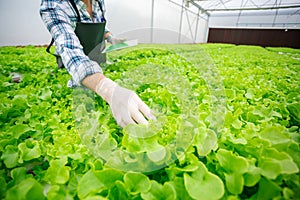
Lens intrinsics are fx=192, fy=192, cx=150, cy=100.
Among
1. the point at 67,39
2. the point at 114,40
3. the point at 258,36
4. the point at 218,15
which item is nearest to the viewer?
the point at 67,39

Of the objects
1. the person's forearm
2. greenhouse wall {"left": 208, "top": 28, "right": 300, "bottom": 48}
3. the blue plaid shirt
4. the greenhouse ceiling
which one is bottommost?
greenhouse wall {"left": 208, "top": 28, "right": 300, "bottom": 48}

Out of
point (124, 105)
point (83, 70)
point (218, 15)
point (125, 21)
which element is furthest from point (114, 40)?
point (218, 15)

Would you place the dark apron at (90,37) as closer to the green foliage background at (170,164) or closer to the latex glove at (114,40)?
the latex glove at (114,40)

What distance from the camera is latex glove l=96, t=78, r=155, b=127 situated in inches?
29.5

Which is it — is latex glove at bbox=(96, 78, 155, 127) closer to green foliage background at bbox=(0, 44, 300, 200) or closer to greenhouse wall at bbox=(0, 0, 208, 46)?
green foliage background at bbox=(0, 44, 300, 200)

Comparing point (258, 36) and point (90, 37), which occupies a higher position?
point (90, 37)

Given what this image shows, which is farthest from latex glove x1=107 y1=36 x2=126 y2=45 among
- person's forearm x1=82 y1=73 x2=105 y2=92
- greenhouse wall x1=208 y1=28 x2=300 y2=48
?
greenhouse wall x1=208 y1=28 x2=300 y2=48

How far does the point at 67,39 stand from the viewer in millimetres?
1090

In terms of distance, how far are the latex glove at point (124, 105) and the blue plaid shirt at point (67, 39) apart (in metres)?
0.16

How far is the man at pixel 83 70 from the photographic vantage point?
0.78 meters

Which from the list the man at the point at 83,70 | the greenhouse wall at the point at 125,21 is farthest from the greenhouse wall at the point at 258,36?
the man at the point at 83,70

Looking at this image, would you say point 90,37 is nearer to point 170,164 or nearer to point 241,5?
point 170,164

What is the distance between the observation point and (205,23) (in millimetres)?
14984

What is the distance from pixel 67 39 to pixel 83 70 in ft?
0.90
